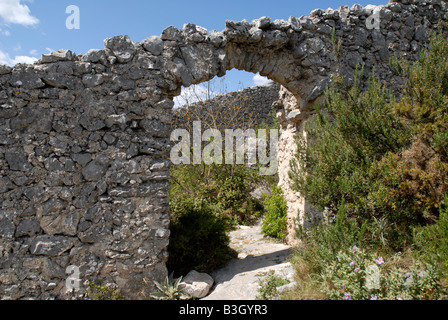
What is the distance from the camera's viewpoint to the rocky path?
164 inches

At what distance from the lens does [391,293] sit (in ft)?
9.44

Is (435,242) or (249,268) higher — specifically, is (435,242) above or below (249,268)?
above

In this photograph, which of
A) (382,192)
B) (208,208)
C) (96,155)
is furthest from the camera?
(208,208)

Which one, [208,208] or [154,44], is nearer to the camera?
[154,44]

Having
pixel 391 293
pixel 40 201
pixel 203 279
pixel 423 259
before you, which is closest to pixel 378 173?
pixel 423 259

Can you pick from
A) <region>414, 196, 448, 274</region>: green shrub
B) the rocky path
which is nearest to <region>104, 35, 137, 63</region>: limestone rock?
the rocky path

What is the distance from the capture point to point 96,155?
4.08 m

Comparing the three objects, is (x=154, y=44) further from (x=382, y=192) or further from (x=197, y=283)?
(x=382, y=192)

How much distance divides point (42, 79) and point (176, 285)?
3.14m

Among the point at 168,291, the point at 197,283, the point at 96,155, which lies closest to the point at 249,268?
the point at 197,283

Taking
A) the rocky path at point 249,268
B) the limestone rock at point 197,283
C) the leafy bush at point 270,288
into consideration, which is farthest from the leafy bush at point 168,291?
the leafy bush at point 270,288

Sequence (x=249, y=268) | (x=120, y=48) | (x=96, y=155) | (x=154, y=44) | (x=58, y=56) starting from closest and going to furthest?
1. (x=58, y=56)
2. (x=96, y=155)
3. (x=120, y=48)
4. (x=154, y=44)
5. (x=249, y=268)

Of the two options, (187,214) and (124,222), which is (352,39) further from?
(124,222)

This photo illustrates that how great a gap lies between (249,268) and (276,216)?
1.77 metres
